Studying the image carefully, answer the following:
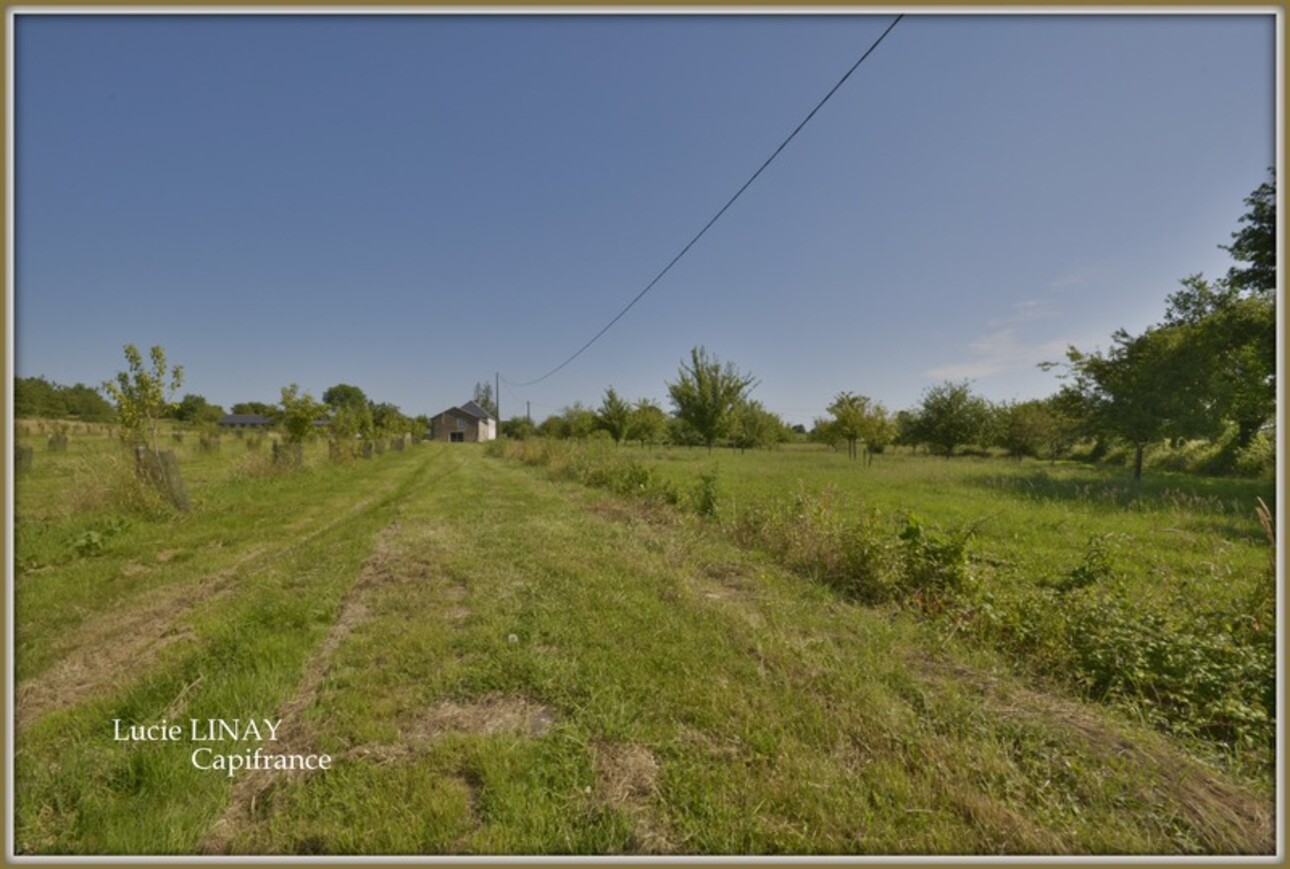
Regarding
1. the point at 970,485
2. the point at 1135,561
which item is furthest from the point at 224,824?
the point at 970,485

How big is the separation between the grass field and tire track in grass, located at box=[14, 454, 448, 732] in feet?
0.08

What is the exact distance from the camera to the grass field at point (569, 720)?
1826 mm

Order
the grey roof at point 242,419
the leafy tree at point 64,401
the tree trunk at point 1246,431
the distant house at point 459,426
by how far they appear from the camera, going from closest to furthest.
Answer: the tree trunk at point 1246,431, the leafy tree at point 64,401, the distant house at point 459,426, the grey roof at point 242,419

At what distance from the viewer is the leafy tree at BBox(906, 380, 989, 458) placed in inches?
1278

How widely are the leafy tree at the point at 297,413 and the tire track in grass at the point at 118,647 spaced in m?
13.4

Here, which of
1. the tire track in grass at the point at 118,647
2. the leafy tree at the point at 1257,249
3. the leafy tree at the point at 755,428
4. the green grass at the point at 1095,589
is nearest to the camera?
the green grass at the point at 1095,589

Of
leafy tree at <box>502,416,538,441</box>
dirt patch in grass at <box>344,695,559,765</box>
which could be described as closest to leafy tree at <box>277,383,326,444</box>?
dirt patch in grass at <box>344,695,559,765</box>

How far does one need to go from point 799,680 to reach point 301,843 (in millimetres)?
2585

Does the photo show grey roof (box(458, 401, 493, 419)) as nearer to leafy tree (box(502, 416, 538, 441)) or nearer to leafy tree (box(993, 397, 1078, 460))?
leafy tree (box(502, 416, 538, 441))

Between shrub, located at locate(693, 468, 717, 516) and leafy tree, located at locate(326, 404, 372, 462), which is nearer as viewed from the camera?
shrub, located at locate(693, 468, 717, 516)

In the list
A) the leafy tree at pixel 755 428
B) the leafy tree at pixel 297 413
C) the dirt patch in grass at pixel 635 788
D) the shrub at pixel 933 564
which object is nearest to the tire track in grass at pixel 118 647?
the dirt patch in grass at pixel 635 788

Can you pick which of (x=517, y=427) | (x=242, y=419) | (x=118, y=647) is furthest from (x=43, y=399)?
(x=118, y=647)

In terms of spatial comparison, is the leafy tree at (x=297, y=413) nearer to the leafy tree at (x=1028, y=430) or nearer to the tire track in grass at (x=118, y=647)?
the tire track in grass at (x=118, y=647)

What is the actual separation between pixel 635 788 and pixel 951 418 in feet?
125
